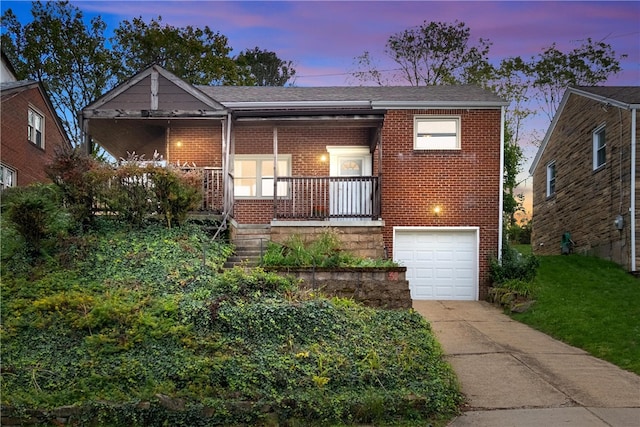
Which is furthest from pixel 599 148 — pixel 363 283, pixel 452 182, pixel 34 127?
pixel 34 127

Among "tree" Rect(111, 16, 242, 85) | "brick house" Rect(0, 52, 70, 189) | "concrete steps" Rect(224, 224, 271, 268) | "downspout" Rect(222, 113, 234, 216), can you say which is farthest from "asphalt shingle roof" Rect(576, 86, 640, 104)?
"tree" Rect(111, 16, 242, 85)

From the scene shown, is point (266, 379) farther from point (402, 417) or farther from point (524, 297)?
point (524, 297)

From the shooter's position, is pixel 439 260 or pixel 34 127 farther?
pixel 34 127

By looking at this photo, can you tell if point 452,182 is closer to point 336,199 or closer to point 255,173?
point 336,199

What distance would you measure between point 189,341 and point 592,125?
623 inches

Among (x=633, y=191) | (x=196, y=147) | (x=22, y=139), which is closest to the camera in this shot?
(x=633, y=191)

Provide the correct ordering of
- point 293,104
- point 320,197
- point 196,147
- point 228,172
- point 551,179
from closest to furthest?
1. point 228,172
2. point 320,197
3. point 293,104
4. point 196,147
5. point 551,179

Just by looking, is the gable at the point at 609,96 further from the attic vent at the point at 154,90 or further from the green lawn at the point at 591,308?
the attic vent at the point at 154,90

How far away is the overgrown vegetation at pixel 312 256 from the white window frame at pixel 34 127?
1379 cm

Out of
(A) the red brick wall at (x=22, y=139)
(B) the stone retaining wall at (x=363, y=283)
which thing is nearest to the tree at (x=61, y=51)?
(A) the red brick wall at (x=22, y=139)

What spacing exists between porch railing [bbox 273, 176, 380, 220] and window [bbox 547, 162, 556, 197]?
1073cm

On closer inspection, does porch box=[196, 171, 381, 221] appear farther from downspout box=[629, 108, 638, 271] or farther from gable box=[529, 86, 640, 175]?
gable box=[529, 86, 640, 175]

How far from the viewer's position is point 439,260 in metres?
16.7

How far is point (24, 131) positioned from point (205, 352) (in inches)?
683
